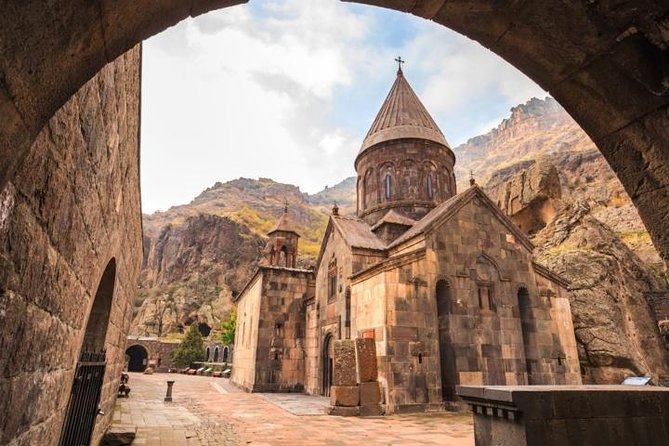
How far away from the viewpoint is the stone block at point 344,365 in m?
9.91

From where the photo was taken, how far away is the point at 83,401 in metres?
3.43

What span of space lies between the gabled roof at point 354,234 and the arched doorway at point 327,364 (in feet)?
12.1

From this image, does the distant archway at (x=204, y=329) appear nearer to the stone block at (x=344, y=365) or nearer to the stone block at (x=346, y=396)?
the stone block at (x=344, y=365)

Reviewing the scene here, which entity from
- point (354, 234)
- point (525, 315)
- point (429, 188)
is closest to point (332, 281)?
point (354, 234)

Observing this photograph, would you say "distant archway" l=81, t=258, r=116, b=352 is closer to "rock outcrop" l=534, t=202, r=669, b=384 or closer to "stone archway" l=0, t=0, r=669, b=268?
"stone archway" l=0, t=0, r=669, b=268

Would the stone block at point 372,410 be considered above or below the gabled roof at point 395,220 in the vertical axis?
below

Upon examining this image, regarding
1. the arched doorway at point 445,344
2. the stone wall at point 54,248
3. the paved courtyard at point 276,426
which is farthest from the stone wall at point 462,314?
the stone wall at point 54,248

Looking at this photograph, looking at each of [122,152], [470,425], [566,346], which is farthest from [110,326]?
[566,346]

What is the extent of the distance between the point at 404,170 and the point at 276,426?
13.9 metres

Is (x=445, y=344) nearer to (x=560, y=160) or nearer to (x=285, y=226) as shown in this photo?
(x=285, y=226)

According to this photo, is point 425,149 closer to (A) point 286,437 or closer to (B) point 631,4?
(A) point 286,437

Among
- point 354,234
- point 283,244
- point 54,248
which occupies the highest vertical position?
point 283,244

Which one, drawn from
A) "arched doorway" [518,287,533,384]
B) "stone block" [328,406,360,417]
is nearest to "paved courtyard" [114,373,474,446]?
"stone block" [328,406,360,417]

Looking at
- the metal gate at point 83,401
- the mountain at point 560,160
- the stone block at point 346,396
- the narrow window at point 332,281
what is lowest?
the stone block at point 346,396
